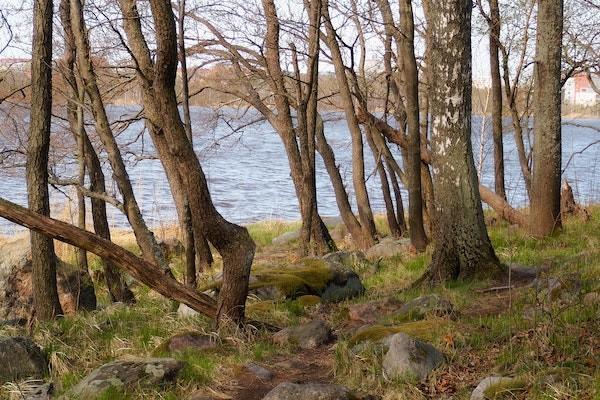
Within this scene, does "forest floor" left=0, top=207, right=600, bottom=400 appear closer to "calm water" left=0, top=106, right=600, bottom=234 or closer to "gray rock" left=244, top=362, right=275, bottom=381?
"gray rock" left=244, top=362, right=275, bottom=381

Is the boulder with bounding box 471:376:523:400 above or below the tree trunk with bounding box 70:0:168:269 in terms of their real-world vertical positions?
below

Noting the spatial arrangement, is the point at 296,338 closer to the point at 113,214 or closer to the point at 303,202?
the point at 303,202

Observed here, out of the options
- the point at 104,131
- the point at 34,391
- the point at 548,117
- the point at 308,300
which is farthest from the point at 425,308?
the point at 548,117

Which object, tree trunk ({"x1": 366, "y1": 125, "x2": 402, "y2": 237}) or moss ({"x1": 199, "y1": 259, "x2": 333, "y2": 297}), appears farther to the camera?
tree trunk ({"x1": 366, "y1": 125, "x2": 402, "y2": 237})

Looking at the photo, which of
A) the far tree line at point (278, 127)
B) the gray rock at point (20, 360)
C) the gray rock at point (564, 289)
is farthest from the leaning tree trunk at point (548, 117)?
the gray rock at point (20, 360)

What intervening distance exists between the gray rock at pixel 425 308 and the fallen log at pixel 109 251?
1.74 m

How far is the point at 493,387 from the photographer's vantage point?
4367 millimetres

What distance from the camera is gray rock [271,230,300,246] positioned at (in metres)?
16.4

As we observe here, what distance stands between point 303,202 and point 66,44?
4.87 m

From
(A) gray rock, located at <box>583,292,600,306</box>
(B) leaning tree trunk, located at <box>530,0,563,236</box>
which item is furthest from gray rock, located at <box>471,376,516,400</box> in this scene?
(B) leaning tree trunk, located at <box>530,0,563,236</box>

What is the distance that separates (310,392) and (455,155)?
4.17 meters

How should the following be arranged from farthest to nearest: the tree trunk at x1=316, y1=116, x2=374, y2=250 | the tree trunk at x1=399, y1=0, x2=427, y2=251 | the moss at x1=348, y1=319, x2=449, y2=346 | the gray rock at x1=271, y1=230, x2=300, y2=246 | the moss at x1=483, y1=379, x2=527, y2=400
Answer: the gray rock at x1=271, y1=230, x2=300, y2=246 < the tree trunk at x1=316, y1=116, x2=374, y2=250 < the tree trunk at x1=399, y1=0, x2=427, y2=251 < the moss at x1=348, y1=319, x2=449, y2=346 < the moss at x1=483, y1=379, x2=527, y2=400

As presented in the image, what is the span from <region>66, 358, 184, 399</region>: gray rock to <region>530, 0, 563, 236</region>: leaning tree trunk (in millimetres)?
7062

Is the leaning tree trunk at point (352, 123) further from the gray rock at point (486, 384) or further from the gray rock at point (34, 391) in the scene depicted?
the gray rock at point (486, 384)
